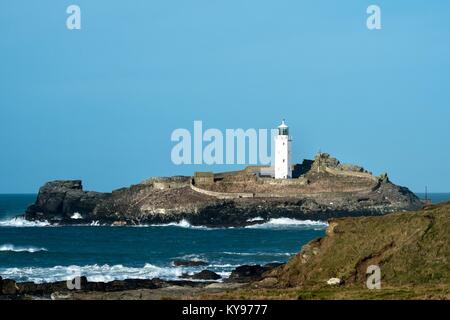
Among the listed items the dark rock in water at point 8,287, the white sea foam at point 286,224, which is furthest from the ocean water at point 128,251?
the dark rock in water at point 8,287

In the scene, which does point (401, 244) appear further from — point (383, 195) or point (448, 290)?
point (383, 195)

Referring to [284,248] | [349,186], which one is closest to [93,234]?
[284,248]

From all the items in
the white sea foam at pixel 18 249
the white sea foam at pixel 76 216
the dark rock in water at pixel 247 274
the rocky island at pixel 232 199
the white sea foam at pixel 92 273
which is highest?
the dark rock in water at pixel 247 274

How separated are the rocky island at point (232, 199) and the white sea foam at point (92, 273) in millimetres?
68065

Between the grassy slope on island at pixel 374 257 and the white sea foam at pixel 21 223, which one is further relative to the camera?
the white sea foam at pixel 21 223

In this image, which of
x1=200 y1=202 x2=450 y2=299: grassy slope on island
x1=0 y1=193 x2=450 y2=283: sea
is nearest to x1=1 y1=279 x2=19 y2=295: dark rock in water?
x1=0 y1=193 x2=450 y2=283: sea

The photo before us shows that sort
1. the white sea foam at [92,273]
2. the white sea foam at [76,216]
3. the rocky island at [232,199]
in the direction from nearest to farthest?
the white sea foam at [92,273]
the rocky island at [232,199]
the white sea foam at [76,216]

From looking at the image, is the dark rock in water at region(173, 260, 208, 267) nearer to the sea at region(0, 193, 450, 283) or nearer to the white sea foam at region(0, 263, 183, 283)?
the sea at region(0, 193, 450, 283)

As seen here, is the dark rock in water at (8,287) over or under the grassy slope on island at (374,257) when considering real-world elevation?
under

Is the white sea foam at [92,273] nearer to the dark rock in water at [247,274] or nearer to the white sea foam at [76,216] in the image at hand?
the dark rock in water at [247,274]

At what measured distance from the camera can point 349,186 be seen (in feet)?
460

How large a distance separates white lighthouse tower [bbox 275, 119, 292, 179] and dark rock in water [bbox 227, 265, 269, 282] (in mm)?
85681

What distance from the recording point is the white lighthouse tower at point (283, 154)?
445 feet
